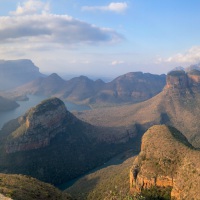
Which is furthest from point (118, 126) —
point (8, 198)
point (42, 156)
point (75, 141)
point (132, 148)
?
point (8, 198)

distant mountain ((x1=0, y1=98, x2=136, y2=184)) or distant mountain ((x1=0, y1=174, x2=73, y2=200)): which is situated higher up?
distant mountain ((x1=0, y1=174, x2=73, y2=200))

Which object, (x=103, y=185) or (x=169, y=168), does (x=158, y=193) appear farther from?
(x=103, y=185)

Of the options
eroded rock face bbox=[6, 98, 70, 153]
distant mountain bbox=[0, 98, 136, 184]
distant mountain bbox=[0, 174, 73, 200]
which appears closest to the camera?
distant mountain bbox=[0, 174, 73, 200]

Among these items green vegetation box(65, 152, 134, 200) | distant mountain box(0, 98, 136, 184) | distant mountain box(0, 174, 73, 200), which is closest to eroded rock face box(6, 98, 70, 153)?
distant mountain box(0, 98, 136, 184)

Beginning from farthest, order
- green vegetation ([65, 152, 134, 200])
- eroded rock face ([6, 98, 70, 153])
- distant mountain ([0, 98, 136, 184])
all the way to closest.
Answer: eroded rock face ([6, 98, 70, 153]) → distant mountain ([0, 98, 136, 184]) → green vegetation ([65, 152, 134, 200])

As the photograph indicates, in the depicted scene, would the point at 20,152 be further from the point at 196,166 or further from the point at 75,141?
the point at 196,166

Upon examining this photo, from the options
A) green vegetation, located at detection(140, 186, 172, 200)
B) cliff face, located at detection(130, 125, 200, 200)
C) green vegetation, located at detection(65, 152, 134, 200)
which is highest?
cliff face, located at detection(130, 125, 200, 200)

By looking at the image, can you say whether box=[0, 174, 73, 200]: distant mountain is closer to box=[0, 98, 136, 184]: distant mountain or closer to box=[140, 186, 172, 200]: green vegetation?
box=[140, 186, 172, 200]: green vegetation
